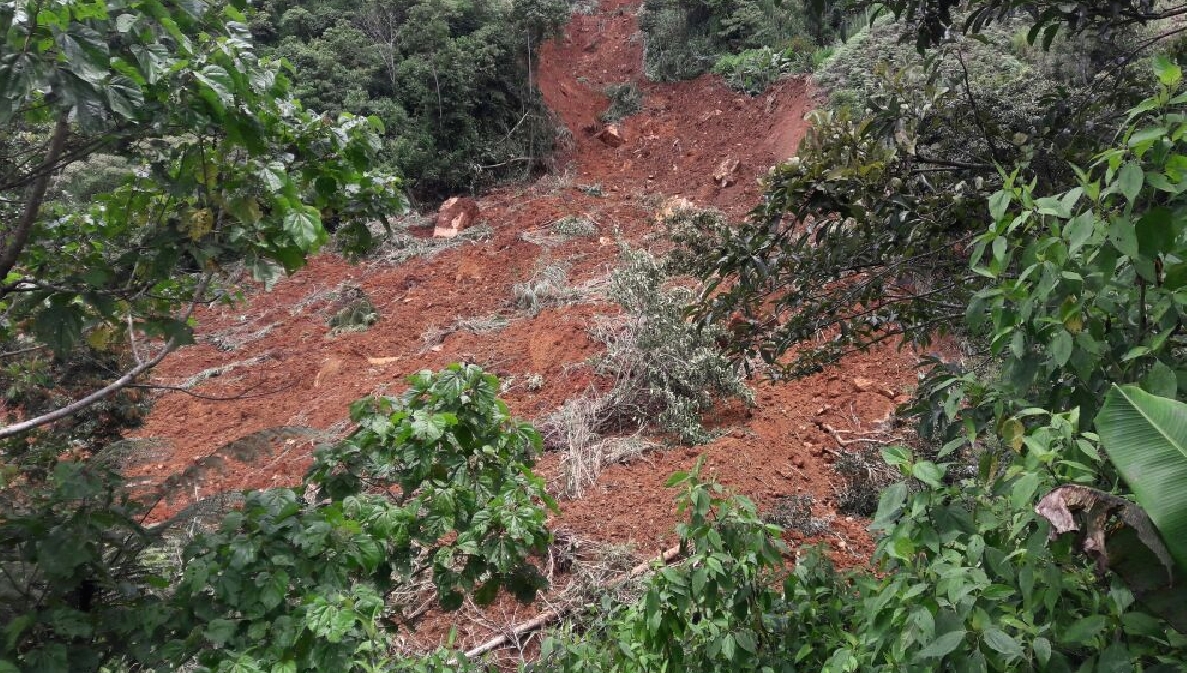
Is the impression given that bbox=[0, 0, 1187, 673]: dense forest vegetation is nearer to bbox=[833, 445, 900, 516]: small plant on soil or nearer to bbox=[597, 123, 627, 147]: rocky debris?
bbox=[833, 445, 900, 516]: small plant on soil

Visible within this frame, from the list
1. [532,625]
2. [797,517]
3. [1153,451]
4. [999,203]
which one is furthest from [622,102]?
[1153,451]

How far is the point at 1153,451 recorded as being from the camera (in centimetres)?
119

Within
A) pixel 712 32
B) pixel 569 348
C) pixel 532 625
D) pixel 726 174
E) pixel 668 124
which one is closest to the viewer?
pixel 532 625

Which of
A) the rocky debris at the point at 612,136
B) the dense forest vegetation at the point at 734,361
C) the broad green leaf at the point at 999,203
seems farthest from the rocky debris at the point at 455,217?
the broad green leaf at the point at 999,203

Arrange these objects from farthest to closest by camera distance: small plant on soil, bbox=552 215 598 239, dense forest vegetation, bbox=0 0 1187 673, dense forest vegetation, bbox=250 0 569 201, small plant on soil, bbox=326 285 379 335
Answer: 1. dense forest vegetation, bbox=250 0 569 201
2. small plant on soil, bbox=552 215 598 239
3. small plant on soil, bbox=326 285 379 335
4. dense forest vegetation, bbox=0 0 1187 673

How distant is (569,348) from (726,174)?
6383mm

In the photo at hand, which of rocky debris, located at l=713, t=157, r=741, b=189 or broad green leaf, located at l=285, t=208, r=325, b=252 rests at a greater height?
broad green leaf, located at l=285, t=208, r=325, b=252

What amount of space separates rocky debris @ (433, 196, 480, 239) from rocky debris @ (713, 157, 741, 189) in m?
4.05

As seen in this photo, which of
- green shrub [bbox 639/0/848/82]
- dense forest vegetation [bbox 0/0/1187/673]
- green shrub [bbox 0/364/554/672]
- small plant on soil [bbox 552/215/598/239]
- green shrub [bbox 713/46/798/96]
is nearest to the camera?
dense forest vegetation [bbox 0/0/1187/673]

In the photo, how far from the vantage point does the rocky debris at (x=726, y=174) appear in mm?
12023

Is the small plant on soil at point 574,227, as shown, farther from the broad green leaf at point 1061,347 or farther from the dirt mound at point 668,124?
the broad green leaf at point 1061,347

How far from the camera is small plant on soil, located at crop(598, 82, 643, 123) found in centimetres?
1666

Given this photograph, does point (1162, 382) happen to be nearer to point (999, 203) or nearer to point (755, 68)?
point (999, 203)

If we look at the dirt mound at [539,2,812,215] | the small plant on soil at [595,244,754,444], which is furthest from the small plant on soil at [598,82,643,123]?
the small plant on soil at [595,244,754,444]
